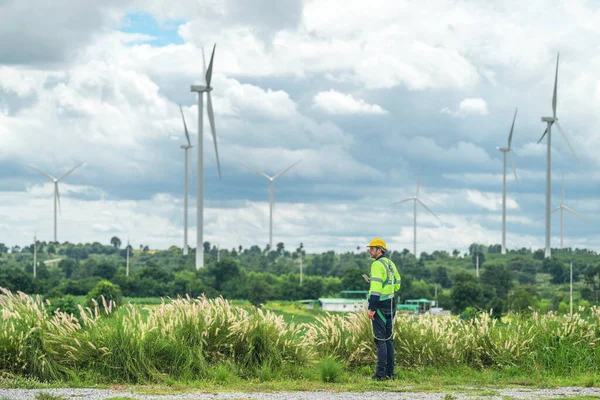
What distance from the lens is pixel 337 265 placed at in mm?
179750

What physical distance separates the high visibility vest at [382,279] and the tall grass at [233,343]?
6.04ft

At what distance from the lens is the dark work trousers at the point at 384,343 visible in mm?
18781

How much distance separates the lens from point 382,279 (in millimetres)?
18734

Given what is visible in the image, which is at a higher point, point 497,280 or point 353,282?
point 497,280

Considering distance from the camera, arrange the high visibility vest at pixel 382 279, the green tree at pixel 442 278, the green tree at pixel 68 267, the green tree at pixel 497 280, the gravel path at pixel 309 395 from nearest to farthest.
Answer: the gravel path at pixel 309 395 → the high visibility vest at pixel 382 279 → the green tree at pixel 497 280 → the green tree at pixel 442 278 → the green tree at pixel 68 267

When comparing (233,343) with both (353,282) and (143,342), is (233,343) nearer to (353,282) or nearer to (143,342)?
(143,342)

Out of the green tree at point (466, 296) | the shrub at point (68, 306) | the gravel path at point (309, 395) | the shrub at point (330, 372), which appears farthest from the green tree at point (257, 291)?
the gravel path at point (309, 395)

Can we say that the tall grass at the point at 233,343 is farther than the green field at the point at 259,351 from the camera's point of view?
Yes

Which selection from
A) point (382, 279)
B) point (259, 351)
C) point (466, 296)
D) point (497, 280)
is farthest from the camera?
point (497, 280)

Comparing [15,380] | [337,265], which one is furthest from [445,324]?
[337,265]

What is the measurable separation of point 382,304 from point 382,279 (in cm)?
71

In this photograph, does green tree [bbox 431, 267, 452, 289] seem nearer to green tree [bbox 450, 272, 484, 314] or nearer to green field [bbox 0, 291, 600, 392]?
green tree [bbox 450, 272, 484, 314]

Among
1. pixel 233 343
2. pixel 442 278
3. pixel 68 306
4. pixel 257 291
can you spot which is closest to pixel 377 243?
pixel 233 343

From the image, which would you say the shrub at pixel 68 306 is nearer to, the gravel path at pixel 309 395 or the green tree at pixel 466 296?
the gravel path at pixel 309 395
